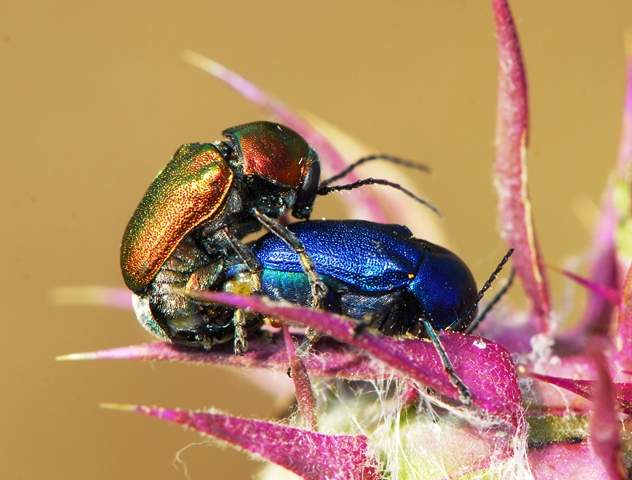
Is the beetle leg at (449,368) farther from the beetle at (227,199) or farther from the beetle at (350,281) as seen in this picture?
the beetle at (227,199)

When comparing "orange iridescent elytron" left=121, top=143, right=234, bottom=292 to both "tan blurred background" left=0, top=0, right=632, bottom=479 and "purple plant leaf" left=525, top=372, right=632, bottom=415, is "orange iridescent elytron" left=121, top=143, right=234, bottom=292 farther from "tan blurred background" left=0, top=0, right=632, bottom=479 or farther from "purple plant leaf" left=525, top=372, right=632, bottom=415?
"tan blurred background" left=0, top=0, right=632, bottom=479

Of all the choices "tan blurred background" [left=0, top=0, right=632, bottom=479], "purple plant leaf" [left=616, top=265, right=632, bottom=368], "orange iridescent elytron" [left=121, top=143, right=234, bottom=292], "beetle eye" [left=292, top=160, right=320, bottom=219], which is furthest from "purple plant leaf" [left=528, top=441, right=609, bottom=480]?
"tan blurred background" [left=0, top=0, right=632, bottom=479]

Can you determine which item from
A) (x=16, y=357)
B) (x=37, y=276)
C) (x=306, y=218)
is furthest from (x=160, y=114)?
(x=306, y=218)

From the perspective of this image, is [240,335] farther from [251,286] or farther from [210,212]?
[210,212]

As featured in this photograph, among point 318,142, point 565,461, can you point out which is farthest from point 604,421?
point 318,142

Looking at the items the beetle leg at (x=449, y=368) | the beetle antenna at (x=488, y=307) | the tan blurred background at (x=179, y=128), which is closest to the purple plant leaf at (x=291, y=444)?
the beetle leg at (x=449, y=368)

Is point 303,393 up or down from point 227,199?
down

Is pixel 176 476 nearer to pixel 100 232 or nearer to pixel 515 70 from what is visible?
pixel 100 232
